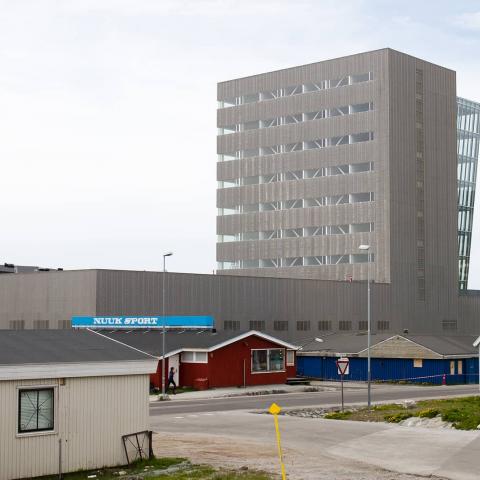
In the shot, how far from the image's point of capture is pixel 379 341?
79.2 meters

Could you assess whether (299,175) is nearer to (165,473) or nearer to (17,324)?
(17,324)

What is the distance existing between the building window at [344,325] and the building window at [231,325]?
14.2 meters

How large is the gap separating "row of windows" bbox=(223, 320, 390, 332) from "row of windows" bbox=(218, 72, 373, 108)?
94.0ft

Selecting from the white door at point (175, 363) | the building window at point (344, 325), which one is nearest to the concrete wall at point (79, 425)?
the white door at point (175, 363)

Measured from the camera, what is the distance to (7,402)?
24.7 metres

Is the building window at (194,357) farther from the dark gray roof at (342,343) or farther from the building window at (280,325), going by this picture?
the building window at (280,325)

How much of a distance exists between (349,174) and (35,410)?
87189 millimetres

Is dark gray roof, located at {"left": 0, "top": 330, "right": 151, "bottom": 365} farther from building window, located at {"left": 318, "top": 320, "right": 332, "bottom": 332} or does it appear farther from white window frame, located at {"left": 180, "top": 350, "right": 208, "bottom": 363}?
building window, located at {"left": 318, "top": 320, "right": 332, "bottom": 332}

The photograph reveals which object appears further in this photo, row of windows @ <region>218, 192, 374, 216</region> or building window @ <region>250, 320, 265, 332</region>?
row of windows @ <region>218, 192, 374, 216</region>

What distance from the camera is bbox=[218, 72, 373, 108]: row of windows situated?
111 metres

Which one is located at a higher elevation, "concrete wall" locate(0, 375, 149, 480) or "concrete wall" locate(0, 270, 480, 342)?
"concrete wall" locate(0, 270, 480, 342)

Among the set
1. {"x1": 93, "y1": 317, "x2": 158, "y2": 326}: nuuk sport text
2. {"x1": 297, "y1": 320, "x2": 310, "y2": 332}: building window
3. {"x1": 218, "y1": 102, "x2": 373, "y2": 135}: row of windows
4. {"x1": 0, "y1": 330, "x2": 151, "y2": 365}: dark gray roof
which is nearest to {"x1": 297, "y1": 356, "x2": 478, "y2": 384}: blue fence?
{"x1": 297, "y1": 320, "x2": 310, "y2": 332}: building window

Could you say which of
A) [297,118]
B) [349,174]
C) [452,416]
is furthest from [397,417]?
[297,118]

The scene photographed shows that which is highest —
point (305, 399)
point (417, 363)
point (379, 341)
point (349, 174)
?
point (349, 174)
